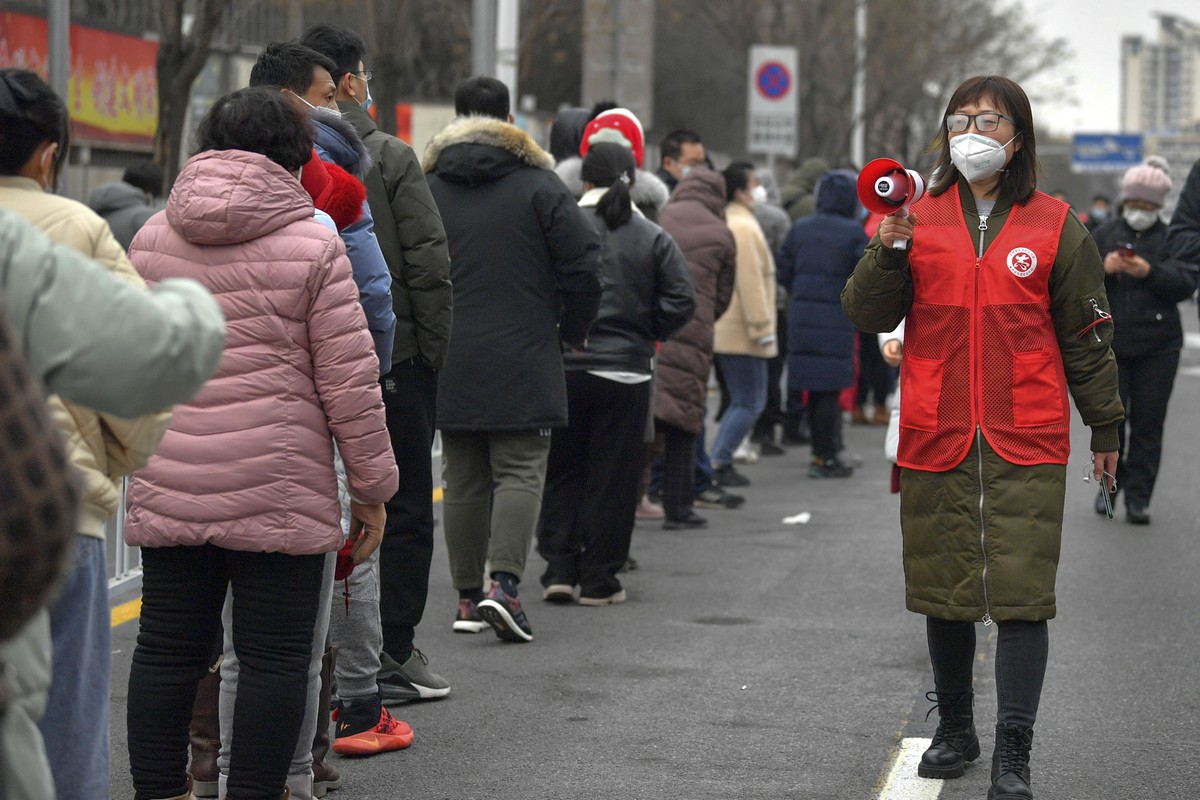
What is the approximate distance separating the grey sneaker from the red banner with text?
42.2ft

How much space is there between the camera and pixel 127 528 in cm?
406

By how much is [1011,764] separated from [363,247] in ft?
7.18

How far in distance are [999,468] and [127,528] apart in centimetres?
224

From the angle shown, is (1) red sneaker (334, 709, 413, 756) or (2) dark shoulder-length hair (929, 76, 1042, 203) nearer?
(2) dark shoulder-length hair (929, 76, 1042, 203)

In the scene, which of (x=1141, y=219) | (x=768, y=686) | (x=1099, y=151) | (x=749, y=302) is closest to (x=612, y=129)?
(x=749, y=302)

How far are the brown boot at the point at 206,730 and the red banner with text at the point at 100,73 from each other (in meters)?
13.8

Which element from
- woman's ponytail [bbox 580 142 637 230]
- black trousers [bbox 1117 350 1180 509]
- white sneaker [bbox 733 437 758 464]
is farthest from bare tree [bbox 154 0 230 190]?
black trousers [bbox 1117 350 1180 509]

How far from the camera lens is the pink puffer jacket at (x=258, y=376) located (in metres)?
3.96

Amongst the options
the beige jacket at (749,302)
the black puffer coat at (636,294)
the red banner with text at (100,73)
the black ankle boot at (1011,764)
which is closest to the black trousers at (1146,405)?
the beige jacket at (749,302)

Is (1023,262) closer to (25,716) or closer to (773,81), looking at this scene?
(25,716)

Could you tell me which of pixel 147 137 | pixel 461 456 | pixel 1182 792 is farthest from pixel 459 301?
pixel 147 137

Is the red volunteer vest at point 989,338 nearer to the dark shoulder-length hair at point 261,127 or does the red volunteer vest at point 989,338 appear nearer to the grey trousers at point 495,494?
the dark shoulder-length hair at point 261,127

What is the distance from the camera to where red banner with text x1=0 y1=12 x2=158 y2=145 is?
1745 centimetres

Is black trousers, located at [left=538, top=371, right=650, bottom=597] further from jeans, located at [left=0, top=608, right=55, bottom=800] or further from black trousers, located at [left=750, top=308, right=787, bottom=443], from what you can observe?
black trousers, located at [left=750, top=308, right=787, bottom=443]
